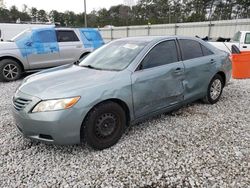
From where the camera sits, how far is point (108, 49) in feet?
13.5

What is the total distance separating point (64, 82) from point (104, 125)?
79 cm

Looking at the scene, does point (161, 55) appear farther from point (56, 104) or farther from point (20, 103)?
point (20, 103)

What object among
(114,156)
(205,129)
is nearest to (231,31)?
(205,129)

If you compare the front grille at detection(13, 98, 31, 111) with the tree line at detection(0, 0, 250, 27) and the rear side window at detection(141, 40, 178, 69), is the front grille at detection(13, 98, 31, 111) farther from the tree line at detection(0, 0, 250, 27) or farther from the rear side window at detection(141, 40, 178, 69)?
the tree line at detection(0, 0, 250, 27)

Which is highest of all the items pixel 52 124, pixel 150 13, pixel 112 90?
pixel 150 13

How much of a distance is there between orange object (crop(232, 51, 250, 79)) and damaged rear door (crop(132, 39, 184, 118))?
14.7 feet

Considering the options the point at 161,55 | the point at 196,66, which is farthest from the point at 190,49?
the point at 161,55

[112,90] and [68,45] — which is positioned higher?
[68,45]

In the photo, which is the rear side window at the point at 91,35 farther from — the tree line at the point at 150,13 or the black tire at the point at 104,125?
the tree line at the point at 150,13

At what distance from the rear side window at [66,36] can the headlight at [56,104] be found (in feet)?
19.6

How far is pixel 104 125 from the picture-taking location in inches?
122

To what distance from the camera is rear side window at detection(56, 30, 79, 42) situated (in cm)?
830

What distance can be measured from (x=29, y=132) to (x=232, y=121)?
3367 mm

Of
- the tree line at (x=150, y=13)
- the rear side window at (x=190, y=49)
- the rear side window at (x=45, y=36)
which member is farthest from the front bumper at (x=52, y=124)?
the tree line at (x=150, y=13)
